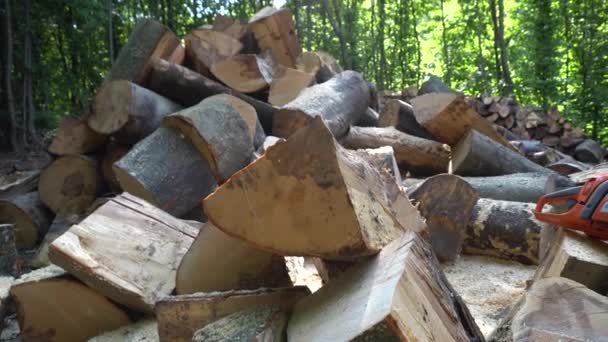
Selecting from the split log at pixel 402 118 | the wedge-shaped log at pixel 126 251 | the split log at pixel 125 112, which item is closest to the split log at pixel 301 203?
the wedge-shaped log at pixel 126 251

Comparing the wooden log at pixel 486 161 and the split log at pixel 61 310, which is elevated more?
the split log at pixel 61 310

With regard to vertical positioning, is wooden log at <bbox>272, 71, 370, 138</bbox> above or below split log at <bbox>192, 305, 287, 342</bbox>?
below

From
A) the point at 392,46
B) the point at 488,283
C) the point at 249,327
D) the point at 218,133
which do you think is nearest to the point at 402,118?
the point at 218,133

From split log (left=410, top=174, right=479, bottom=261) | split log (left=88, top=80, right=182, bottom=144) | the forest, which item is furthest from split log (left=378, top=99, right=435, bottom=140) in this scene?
the forest

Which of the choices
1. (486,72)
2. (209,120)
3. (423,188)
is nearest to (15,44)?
(209,120)

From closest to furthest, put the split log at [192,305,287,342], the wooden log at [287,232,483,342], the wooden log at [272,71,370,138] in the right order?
1. the wooden log at [287,232,483,342]
2. the split log at [192,305,287,342]
3. the wooden log at [272,71,370,138]

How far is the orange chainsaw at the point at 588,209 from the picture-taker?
1.60 meters

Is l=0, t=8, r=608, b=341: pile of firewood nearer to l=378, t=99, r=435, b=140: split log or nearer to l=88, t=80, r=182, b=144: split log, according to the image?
l=88, t=80, r=182, b=144: split log

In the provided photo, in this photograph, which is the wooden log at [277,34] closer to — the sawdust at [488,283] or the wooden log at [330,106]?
the wooden log at [330,106]

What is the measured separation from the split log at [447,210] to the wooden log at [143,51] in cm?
242

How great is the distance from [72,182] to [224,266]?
2353mm

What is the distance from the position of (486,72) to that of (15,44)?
9.86 meters

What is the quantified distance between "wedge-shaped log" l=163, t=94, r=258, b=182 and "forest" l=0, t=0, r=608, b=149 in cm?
445

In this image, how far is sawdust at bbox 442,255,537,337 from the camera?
201 cm
